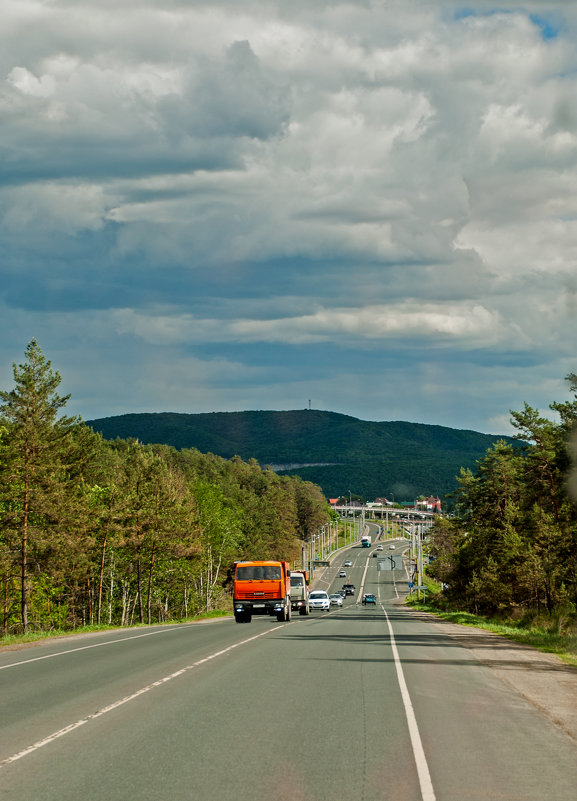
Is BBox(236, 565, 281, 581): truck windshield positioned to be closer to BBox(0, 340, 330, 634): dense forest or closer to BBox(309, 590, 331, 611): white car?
BBox(0, 340, 330, 634): dense forest

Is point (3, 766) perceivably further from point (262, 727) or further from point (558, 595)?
point (558, 595)

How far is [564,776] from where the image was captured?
28.5ft

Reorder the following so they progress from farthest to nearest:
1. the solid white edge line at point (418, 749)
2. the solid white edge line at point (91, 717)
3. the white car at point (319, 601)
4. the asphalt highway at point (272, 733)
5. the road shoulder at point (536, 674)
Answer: the white car at point (319, 601) → the road shoulder at point (536, 674) → the solid white edge line at point (91, 717) → the asphalt highway at point (272, 733) → the solid white edge line at point (418, 749)

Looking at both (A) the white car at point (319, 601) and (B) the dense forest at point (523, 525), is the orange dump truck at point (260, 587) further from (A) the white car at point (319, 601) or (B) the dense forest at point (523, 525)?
(A) the white car at point (319, 601)

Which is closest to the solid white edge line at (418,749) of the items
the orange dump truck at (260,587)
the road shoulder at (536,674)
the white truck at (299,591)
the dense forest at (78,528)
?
the road shoulder at (536,674)

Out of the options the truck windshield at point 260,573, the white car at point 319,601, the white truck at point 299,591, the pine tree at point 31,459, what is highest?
the pine tree at point 31,459

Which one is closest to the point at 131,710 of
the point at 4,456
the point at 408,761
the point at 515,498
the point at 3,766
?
the point at 3,766

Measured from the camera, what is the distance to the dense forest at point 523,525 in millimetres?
53031

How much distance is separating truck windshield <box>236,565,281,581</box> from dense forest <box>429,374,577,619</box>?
14123 mm

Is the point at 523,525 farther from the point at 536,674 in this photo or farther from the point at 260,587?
the point at 536,674

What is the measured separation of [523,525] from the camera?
65938 mm

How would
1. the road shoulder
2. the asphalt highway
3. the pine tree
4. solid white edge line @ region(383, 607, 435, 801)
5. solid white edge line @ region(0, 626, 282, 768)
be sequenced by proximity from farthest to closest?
1. the pine tree
2. the road shoulder
3. solid white edge line @ region(0, 626, 282, 768)
4. the asphalt highway
5. solid white edge line @ region(383, 607, 435, 801)

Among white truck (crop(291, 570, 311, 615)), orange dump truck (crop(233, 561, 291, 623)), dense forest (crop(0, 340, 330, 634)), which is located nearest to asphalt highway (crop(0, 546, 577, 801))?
orange dump truck (crop(233, 561, 291, 623))

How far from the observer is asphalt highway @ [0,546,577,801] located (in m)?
8.05
